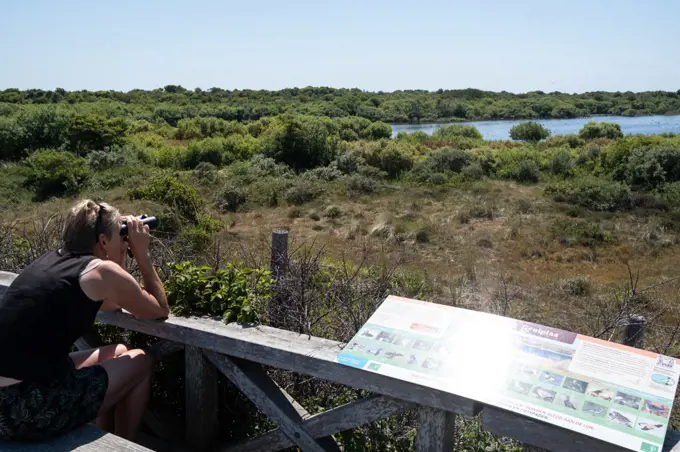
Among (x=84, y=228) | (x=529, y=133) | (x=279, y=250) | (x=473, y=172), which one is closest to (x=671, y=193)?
(x=473, y=172)

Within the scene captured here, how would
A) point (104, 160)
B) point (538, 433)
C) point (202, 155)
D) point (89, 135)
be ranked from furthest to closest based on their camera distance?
point (89, 135), point (202, 155), point (104, 160), point (538, 433)

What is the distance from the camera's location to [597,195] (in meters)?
20.3

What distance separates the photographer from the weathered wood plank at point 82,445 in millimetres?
2082

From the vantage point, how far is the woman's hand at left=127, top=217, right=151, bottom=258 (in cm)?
251

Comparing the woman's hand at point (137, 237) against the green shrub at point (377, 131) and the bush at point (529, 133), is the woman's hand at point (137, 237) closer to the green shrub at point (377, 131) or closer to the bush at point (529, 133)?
the green shrub at point (377, 131)

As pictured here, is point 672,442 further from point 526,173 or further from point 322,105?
point 322,105

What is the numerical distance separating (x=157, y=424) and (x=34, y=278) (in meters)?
0.92

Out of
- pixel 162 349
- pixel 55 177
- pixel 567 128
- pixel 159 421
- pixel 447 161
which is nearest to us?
pixel 162 349

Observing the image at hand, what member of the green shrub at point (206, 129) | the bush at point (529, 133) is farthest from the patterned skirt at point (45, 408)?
the bush at point (529, 133)

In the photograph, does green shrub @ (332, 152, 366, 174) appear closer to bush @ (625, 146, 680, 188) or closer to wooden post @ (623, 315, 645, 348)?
bush @ (625, 146, 680, 188)

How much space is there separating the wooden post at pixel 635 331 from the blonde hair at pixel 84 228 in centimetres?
A: 311

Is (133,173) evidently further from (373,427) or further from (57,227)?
(373,427)

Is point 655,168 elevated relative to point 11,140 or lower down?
lower down

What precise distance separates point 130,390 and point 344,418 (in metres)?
1.01
